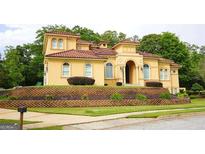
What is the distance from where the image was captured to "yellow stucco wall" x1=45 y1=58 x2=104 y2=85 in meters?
24.2

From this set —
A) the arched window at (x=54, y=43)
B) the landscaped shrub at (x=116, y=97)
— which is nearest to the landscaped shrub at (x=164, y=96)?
the landscaped shrub at (x=116, y=97)

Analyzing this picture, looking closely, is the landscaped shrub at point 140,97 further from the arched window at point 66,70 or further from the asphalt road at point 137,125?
the asphalt road at point 137,125

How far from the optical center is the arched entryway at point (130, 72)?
101ft

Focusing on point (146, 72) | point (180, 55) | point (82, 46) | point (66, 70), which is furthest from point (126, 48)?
point (180, 55)

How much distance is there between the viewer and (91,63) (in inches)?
1013

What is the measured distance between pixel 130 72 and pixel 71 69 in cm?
964

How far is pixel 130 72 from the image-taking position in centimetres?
3172

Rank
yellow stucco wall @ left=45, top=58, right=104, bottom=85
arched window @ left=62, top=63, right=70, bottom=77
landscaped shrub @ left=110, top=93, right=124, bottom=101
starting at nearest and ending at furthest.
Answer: landscaped shrub @ left=110, top=93, right=124, bottom=101
yellow stucco wall @ left=45, top=58, right=104, bottom=85
arched window @ left=62, top=63, right=70, bottom=77

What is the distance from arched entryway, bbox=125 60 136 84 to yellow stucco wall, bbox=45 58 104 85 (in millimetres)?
6181

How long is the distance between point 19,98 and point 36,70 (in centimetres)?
1883

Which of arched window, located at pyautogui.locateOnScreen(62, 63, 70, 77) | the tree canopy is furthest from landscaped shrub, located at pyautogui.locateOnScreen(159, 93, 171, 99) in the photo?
the tree canopy

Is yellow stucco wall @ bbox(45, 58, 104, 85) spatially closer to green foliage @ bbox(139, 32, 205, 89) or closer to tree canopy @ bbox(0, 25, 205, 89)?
tree canopy @ bbox(0, 25, 205, 89)
